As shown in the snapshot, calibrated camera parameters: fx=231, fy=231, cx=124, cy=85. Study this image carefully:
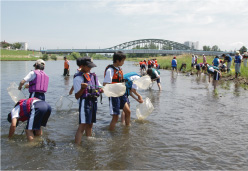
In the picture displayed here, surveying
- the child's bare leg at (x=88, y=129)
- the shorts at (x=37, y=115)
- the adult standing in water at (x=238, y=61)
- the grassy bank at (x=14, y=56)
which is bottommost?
the child's bare leg at (x=88, y=129)

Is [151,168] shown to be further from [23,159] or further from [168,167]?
[23,159]

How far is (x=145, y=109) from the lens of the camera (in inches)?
284

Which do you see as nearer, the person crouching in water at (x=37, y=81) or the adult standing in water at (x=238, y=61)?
the person crouching in water at (x=37, y=81)

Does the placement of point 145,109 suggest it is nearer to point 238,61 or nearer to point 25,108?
point 25,108

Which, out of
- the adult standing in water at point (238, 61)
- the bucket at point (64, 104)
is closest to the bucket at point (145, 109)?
the bucket at point (64, 104)

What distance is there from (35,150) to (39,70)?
75.4 inches

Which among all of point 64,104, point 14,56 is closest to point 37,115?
point 64,104

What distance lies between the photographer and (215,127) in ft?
21.8

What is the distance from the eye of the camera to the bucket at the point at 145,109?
284 inches

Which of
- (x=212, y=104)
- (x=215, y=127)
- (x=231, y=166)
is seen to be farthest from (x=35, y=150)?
(x=212, y=104)

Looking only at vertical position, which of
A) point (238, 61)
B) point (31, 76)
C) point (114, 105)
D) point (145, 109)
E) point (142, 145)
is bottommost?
point (142, 145)

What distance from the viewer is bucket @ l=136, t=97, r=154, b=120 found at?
7.20 m

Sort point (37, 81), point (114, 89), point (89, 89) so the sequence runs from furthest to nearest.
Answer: point (37, 81)
point (114, 89)
point (89, 89)

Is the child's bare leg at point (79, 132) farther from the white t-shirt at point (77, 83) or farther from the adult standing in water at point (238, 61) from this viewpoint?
the adult standing in water at point (238, 61)
